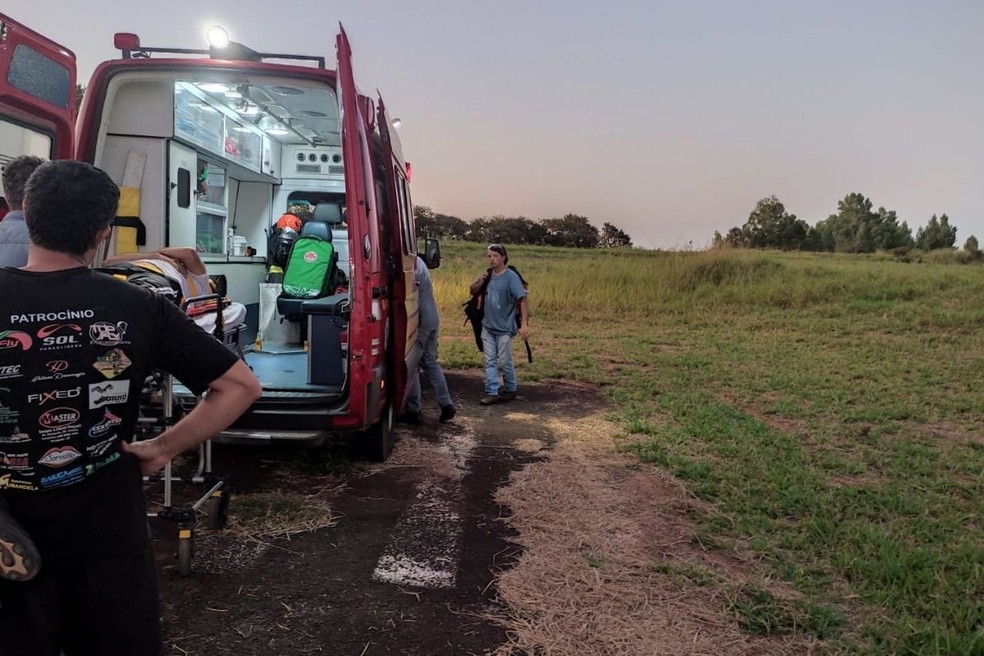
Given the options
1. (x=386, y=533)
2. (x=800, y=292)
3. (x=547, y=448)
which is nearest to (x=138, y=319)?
(x=386, y=533)

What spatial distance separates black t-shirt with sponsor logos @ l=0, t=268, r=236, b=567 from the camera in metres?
1.63

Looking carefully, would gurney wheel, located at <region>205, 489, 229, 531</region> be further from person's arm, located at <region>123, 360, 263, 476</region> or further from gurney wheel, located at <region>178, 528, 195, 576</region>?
person's arm, located at <region>123, 360, 263, 476</region>

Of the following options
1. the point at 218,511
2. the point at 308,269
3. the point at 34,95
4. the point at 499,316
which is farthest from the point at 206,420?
the point at 499,316

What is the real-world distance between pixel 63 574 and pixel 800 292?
20389 mm

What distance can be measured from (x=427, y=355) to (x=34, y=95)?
12.0ft

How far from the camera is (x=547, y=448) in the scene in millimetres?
6254

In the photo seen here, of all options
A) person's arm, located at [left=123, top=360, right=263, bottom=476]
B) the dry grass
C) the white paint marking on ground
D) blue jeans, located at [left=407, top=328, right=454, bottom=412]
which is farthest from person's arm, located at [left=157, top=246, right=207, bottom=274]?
Result: blue jeans, located at [left=407, top=328, right=454, bottom=412]

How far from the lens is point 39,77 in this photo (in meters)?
4.66

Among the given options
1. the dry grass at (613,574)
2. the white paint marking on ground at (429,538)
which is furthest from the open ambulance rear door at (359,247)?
the dry grass at (613,574)

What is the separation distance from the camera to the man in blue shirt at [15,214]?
301 centimetres

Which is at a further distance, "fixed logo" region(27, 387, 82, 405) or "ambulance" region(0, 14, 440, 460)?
"ambulance" region(0, 14, 440, 460)

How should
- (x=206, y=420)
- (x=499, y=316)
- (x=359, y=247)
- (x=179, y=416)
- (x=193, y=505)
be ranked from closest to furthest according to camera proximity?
(x=206, y=420)
(x=193, y=505)
(x=179, y=416)
(x=359, y=247)
(x=499, y=316)

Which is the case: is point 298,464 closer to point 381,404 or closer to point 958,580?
point 381,404

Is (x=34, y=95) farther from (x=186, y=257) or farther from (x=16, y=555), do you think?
(x=16, y=555)
